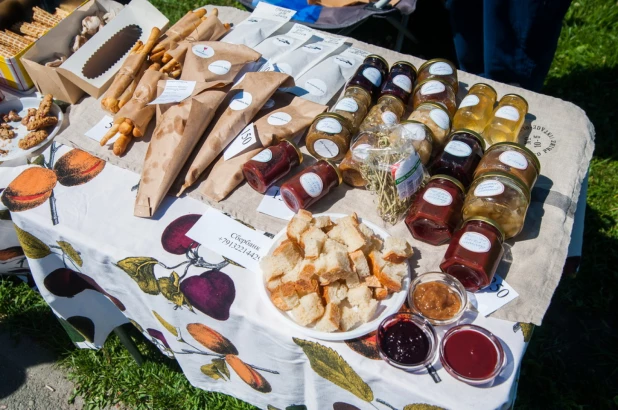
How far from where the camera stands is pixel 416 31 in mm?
3771

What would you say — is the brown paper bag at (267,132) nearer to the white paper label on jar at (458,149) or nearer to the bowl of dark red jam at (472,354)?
the white paper label on jar at (458,149)

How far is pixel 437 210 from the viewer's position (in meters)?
1.49

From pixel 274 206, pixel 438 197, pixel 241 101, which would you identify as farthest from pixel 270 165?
pixel 438 197

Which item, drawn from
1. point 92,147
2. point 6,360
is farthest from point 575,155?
point 6,360

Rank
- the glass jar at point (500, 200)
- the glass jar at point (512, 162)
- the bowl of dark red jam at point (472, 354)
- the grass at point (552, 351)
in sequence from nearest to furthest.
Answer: the bowl of dark red jam at point (472, 354), the glass jar at point (500, 200), the glass jar at point (512, 162), the grass at point (552, 351)

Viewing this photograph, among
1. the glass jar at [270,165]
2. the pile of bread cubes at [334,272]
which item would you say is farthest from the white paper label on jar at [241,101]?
the pile of bread cubes at [334,272]

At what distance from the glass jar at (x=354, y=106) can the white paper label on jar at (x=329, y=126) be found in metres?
0.08

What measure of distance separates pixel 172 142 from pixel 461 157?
975mm

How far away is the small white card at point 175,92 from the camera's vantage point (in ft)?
6.09

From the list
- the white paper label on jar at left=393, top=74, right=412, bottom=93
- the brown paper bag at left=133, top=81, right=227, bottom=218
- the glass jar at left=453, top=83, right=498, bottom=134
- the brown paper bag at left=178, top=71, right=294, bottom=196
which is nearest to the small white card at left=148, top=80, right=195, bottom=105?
the brown paper bag at left=133, top=81, right=227, bottom=218

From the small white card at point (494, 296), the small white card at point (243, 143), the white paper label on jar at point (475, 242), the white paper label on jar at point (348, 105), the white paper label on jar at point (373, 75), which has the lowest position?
the small white card at point (494, 296)

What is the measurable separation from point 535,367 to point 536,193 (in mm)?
1021

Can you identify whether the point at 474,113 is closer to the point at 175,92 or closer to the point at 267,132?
the point at 267,132

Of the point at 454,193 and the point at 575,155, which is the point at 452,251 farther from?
the point at 575,155
